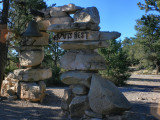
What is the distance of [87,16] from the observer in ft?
14.8

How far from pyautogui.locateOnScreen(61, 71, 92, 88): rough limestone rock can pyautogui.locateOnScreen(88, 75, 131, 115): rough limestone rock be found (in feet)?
0.86

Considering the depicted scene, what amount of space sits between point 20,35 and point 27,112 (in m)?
3.13

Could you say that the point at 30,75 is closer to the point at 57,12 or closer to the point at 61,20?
the point at 61,20

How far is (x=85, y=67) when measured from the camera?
4.35m

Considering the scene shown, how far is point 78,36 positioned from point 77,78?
1090 millimetres

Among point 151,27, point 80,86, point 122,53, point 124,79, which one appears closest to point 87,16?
point 80,86

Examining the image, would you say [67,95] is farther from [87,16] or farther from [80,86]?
[87,16]

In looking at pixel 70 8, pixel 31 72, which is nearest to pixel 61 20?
pixel 70 8

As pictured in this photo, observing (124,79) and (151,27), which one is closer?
(151,27)

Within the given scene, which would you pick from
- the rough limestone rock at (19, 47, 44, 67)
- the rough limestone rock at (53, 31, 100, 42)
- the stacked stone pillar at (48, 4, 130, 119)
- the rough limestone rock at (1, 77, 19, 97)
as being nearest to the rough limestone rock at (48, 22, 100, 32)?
the stacked stone pillar at (48, 4, 130, 119)

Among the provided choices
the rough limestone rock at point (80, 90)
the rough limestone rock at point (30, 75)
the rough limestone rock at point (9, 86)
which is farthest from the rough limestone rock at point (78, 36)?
the rough limestone rock at point (9, 86)

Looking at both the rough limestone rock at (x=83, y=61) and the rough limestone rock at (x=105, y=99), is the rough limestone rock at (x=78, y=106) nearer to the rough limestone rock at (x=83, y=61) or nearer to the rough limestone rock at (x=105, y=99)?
the rough limestone rock at (x=105, y=99)

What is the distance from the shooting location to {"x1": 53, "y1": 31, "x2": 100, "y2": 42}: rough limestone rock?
434cm

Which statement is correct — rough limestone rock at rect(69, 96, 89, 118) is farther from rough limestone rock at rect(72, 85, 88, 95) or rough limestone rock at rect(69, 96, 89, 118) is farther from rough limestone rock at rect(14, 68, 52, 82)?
rough limestone rock at rect(14, 68, 52, 82)
